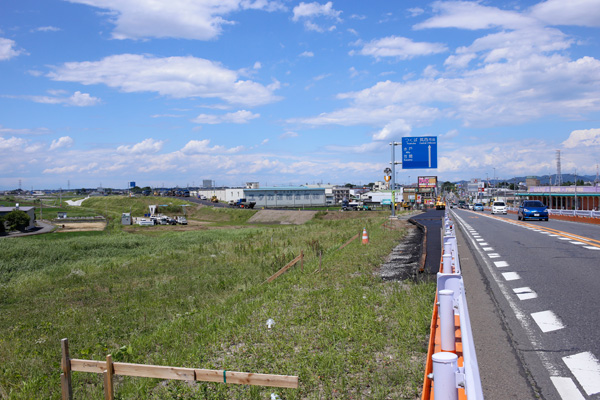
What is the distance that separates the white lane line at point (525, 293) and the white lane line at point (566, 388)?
4.35 meters

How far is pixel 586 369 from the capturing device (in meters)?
5.46

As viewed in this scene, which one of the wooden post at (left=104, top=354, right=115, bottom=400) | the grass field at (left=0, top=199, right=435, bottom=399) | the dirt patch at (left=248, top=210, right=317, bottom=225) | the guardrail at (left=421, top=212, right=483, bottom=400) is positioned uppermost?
the guardrail at (left=421, top=212, right=483, bottom=400)

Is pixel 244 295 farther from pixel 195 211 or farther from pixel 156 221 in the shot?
Result: pixel 195 211

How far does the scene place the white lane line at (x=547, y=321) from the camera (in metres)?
7.17

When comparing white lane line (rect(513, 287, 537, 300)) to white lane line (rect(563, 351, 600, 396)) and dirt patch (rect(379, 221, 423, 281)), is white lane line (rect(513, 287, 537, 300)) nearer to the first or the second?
dirt patch (rect(379, 221, 423, 281))

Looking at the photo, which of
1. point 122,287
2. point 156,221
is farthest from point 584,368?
point 156,221

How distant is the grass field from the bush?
53.1m

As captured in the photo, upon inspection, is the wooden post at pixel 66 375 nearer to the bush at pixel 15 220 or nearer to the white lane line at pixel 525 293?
the white lane line at pixel 525 293

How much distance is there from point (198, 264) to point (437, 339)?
20708 millimetres

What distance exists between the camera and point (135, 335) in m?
11.1

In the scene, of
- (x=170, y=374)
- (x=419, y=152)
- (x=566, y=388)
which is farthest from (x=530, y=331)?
(x=419, y=152)

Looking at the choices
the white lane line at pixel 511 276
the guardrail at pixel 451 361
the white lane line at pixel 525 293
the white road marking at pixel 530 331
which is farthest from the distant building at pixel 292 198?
the guardrail at pixel 451 361

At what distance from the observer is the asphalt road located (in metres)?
5.29

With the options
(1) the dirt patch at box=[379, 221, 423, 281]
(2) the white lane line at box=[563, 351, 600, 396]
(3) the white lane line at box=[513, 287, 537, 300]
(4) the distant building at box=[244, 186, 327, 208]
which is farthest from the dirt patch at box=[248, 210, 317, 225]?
(2) the white lane line at box=[563, 351, 600, 396]
